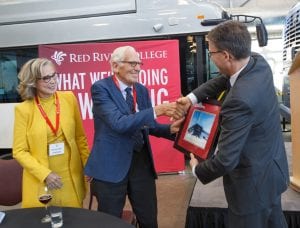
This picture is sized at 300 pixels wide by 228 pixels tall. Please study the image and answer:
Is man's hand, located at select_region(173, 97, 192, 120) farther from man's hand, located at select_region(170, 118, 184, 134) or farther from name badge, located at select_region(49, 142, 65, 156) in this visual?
name badge, located at select_region(49, 142, 65, 156)

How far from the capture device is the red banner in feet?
15.8

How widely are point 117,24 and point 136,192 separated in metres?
3.29

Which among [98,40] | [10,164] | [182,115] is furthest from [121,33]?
[182,115]

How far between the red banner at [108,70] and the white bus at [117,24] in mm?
349

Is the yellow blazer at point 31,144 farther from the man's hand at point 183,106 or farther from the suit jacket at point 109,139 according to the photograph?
the man's hand at point 183,106

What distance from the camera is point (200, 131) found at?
193cm

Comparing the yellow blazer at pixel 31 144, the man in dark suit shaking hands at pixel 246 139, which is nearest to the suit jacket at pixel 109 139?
the yellow blazer at pixel 31 144

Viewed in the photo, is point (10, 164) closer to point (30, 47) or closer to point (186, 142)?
point (186, 142)

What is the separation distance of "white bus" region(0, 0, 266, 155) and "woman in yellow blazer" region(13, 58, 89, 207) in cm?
297

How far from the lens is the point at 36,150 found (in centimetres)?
224

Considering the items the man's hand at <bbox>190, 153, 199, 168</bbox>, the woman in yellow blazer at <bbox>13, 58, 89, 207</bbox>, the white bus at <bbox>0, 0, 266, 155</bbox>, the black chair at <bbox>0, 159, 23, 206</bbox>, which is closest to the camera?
the man's hand at <bbox>190, 153, 199, 168</bbox>

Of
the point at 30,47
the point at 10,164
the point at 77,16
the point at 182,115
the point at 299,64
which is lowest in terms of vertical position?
the point at 10,164

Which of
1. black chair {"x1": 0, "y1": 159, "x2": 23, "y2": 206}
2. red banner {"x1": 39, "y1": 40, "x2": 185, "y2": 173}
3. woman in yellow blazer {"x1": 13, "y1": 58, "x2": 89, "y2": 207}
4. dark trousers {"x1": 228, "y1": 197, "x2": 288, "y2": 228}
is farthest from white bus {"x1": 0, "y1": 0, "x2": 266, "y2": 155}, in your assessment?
dark trousers {"x1": 228, "y1": 197, "x2": 288, "y2": 228}

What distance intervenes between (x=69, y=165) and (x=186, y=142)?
79 centimetres
